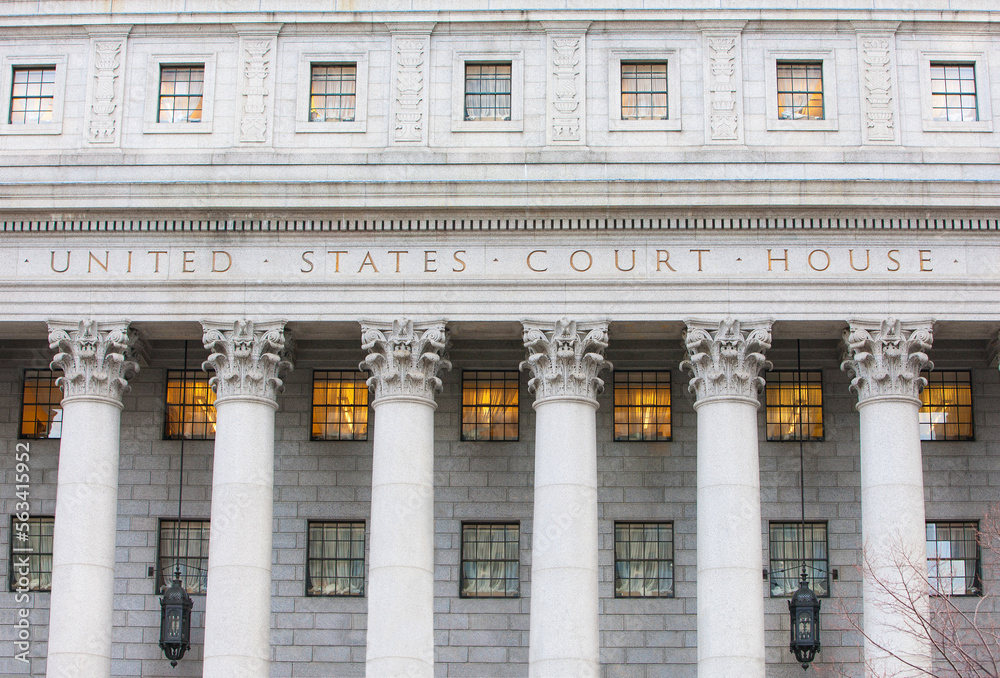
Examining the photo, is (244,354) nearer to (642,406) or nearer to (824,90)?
(642,406)

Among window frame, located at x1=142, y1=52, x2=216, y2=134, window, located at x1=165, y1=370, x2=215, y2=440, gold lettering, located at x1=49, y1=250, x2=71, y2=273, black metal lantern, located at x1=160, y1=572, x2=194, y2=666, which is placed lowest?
black metal lantern, located at x1=160, y1=572, x2=194, y2=666

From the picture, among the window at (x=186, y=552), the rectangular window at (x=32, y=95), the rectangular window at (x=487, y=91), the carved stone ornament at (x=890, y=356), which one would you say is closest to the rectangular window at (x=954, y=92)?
the carved stone ornament at (x=890, y=356)

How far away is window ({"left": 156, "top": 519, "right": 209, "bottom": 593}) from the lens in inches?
1658

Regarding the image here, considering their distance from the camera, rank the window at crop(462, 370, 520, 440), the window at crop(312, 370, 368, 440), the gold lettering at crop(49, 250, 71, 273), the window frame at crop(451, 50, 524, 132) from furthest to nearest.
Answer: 1. the window at crop(312, 370, 368, 440)
2. the window at crop(462, 370, 520, 440)
3. the window frame at crop(451, 50, 524, 132)
4. the gold lettering at crop(49, 250, 71, 273)

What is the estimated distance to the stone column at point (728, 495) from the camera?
37.1 meters

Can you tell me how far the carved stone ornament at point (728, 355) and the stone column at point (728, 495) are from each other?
0.02 metres

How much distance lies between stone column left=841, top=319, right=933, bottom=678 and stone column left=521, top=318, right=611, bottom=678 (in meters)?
6.22

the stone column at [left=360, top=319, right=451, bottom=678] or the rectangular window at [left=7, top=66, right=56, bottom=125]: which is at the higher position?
the rectangular window at [left=7, top=66, right=56, bottom=125]

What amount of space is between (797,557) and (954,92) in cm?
1255

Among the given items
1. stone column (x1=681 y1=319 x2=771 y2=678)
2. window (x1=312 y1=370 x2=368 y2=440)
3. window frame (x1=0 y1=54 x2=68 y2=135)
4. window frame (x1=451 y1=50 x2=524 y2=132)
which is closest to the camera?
stone column (x1=681 y1=319 x2=771 y2=678)

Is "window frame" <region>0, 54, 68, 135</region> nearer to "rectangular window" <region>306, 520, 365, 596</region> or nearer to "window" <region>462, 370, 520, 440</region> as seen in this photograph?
"rectangular window" <region>306, 520, 365, 596</region>

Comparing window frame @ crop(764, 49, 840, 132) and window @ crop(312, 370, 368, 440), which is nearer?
window frame @ crop(764, 49, 840, 132)

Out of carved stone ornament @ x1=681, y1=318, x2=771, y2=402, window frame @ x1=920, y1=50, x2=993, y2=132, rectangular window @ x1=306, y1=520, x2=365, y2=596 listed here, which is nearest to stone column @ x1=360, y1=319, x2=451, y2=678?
rectangular window @ x1=306, y1=520, x2=365, y2=596

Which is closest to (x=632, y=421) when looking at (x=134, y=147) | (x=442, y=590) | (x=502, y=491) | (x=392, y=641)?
(x=502, y=491)
